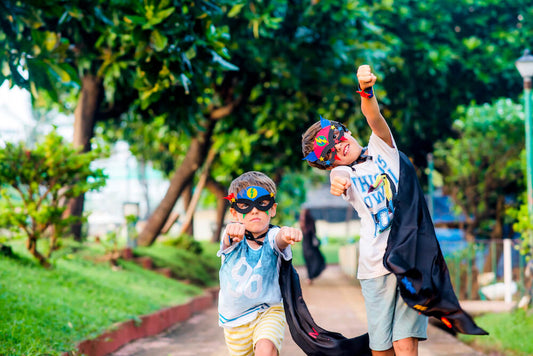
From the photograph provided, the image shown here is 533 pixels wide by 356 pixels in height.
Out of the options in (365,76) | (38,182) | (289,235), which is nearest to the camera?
(365,76)

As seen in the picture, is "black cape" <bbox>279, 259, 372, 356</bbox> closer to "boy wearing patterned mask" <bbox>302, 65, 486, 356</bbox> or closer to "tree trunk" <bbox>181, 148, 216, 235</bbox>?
"boy wearing patterned mask" <bbox>302, 65, 486, 356</bbox>

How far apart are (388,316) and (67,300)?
15.1 ft

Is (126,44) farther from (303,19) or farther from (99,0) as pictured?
(303,19)

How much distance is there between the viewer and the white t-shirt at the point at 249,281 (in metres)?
3.72

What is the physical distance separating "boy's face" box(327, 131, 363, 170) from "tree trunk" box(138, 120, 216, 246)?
34.7ft

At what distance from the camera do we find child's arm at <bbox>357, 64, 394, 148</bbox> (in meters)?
3.34

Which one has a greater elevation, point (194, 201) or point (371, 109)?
point (371, 109)

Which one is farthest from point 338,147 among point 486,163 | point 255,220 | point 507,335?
point 486,163

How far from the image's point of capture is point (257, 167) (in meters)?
19.5

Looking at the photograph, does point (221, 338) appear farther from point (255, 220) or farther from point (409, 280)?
point (409, 280)

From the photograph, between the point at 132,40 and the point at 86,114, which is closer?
the point at 132,40

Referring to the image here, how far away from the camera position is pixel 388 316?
3.64 m

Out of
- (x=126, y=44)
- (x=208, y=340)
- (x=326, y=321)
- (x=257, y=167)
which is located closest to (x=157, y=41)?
(x=126, y=44)

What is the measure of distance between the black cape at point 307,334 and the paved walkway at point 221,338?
3.11 metres
